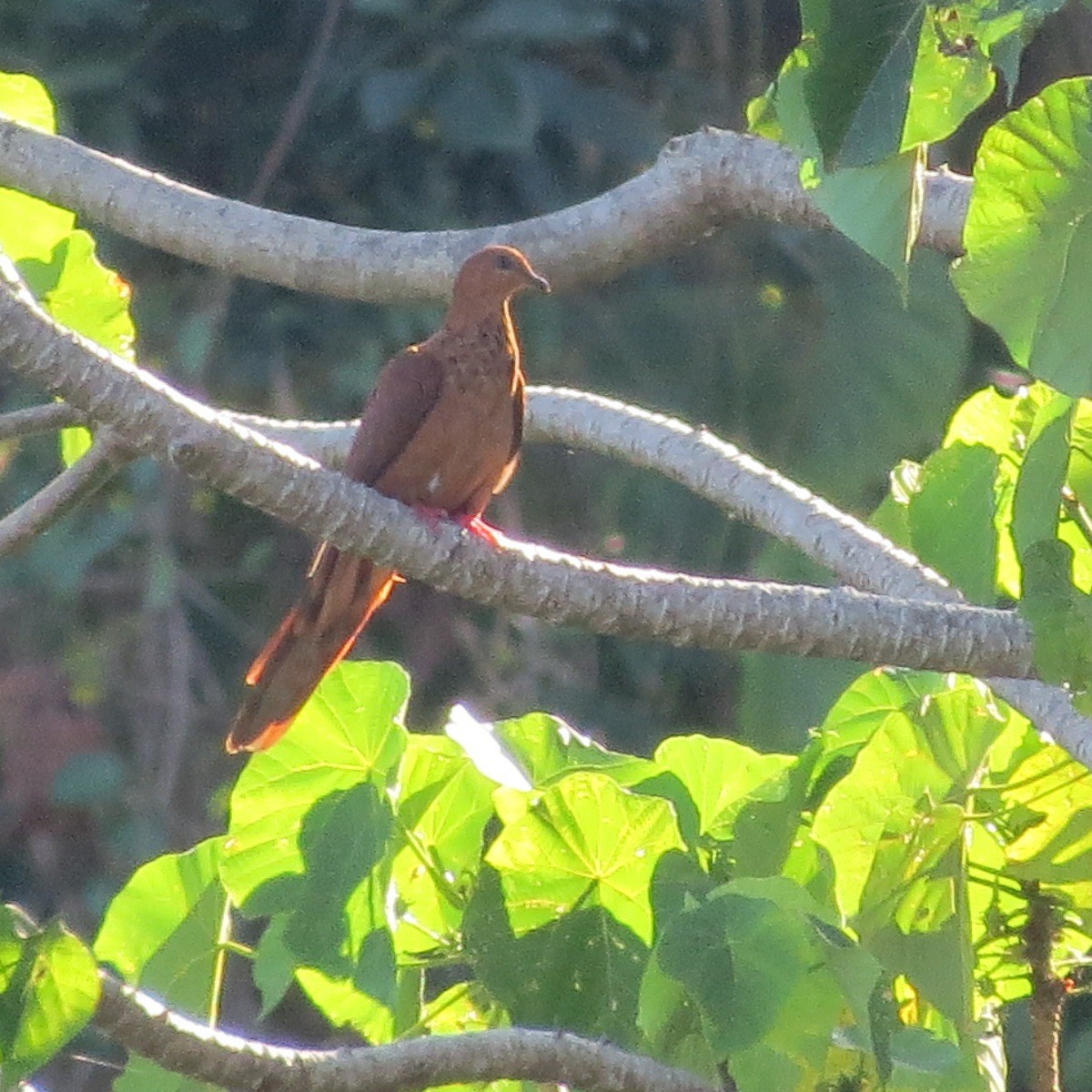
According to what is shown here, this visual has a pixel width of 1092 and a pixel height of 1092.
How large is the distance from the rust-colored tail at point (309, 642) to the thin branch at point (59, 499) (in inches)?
12.9

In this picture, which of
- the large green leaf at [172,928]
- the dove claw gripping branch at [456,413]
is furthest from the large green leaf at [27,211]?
the large green leaf at [172,928]

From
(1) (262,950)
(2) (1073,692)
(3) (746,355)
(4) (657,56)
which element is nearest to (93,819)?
(3) (746,355)

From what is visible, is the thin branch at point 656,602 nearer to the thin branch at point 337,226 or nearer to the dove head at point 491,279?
the thin branch at point 337,226

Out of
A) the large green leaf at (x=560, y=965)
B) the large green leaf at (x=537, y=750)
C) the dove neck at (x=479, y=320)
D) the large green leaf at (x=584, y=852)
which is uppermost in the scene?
the dove neck at (x=479, y=320)

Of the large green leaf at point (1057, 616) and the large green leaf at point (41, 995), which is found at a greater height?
the large green leaf at point (1057, 616)

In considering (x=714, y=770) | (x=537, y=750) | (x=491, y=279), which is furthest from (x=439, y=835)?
(x=491, y=279)

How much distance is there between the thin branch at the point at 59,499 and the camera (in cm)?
211

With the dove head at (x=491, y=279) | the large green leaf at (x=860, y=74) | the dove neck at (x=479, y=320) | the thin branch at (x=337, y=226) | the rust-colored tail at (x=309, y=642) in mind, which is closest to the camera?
the large green leaf at (x=860, y=74)

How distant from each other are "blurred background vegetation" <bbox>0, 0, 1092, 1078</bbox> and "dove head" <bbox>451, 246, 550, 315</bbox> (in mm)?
1416

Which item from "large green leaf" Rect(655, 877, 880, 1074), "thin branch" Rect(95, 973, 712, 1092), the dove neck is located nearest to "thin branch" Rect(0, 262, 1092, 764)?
"large green leaf" Rect(655, 877, 880, 1074)

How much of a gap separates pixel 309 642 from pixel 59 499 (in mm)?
440

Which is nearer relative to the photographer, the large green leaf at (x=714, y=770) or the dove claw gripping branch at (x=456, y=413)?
the large green leaf at (x=714, y=770)

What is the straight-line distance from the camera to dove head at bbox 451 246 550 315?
2654mm

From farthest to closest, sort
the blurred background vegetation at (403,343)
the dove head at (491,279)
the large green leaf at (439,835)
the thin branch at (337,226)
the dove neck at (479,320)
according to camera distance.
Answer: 1. the blurred background vegetation at (403,343)
2. the dove neck at (479,320)
3. the dove head at (491,279)
4. the thin branch at (337,226)
5. the large green leaf at (439,835)
